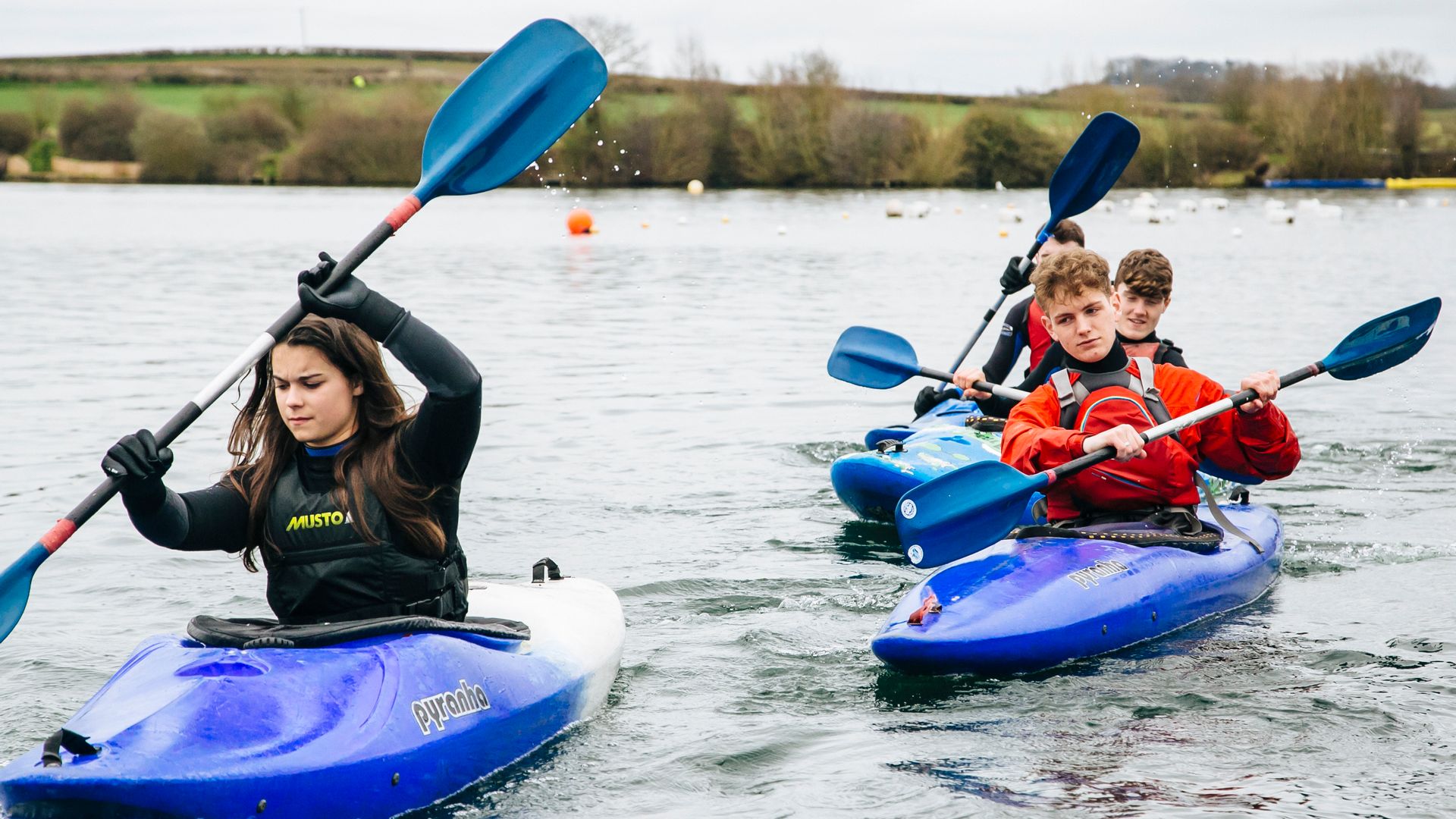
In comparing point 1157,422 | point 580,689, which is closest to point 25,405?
point 580,689

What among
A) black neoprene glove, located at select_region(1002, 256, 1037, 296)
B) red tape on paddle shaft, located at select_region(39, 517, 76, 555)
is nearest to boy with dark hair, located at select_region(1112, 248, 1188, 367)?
black neoprene glove, located at select_region(1002, 256, 1037, 296)

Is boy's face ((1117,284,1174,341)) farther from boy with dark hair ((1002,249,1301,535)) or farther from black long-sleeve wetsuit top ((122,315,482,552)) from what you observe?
black long-sleeve wetsuit top ((122,315,482,552))

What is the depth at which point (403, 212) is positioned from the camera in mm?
3986

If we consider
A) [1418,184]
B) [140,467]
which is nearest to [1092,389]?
[140,467]

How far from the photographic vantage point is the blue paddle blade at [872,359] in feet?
21.8

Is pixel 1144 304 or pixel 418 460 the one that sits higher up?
pixel 1144 304

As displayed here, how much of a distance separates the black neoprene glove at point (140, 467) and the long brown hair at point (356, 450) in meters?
0.31

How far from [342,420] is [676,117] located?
48057 millimetres

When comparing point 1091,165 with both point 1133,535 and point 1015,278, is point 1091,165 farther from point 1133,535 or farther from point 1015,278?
point 1133,535

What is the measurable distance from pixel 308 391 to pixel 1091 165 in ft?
18.5

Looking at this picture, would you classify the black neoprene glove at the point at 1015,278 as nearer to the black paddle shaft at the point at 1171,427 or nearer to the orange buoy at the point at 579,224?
the black paddle shaft at the point at 1171,427

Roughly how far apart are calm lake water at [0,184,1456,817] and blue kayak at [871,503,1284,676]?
0.09 metres

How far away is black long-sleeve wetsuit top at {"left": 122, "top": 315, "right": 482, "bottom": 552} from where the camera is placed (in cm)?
355

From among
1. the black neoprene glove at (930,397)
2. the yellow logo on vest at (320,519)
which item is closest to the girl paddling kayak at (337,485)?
the yellow logo on vest at (320,519)
